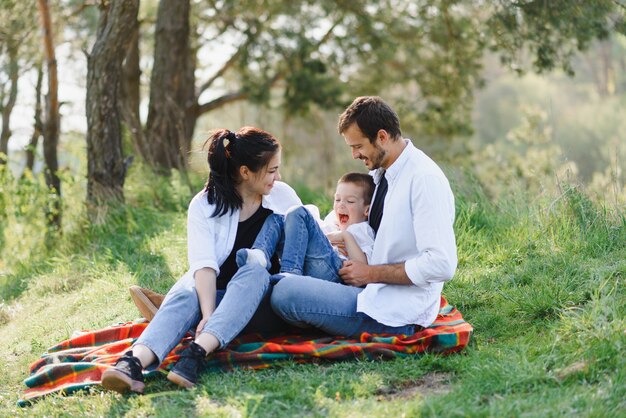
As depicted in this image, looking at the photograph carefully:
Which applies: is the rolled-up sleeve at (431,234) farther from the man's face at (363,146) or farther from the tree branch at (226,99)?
the tree branch at (226,99)

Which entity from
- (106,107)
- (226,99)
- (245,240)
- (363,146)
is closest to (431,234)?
(363,146)

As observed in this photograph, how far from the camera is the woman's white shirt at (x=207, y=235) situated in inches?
167

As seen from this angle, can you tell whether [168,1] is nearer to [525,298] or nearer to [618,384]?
[525,298]

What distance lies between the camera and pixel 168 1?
10.2 meters

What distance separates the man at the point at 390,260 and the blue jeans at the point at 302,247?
126mm

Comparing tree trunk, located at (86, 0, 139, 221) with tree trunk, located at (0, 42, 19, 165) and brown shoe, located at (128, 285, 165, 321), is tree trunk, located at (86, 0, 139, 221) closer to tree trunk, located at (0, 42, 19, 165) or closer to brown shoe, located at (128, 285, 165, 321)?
brown shoe, located at (128, 285, 165, 321)

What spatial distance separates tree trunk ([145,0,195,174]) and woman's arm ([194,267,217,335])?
580 centimetres

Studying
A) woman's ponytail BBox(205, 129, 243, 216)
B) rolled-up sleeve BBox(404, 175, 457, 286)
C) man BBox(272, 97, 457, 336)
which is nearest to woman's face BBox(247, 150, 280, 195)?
woman's ponytail BBox(205, 129, 243, 216)

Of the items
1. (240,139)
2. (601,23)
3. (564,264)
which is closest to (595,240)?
(564,264)

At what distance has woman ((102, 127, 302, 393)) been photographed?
151 inches

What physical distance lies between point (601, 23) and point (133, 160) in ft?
16.1

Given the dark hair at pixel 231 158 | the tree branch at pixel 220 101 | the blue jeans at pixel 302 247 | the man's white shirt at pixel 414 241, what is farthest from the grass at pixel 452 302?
the tree branch at pixel 220 101

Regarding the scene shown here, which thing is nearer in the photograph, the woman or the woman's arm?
the woman

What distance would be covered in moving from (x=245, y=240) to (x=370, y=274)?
716mm
